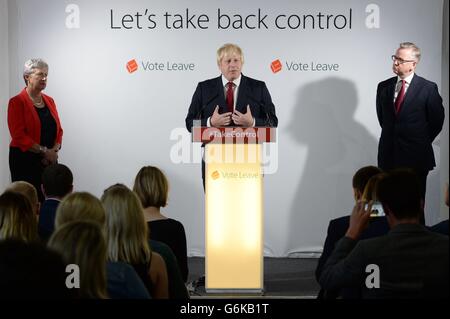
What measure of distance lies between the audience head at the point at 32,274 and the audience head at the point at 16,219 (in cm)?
135

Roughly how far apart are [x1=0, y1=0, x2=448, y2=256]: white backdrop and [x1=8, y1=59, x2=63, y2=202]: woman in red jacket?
72 cm

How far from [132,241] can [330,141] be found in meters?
4.63

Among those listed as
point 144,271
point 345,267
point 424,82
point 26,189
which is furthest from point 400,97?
point 144,271

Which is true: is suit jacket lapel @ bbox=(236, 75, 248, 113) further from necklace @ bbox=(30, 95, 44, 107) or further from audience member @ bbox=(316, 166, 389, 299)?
audience member @ bbox=(316, 166, 389, 299)

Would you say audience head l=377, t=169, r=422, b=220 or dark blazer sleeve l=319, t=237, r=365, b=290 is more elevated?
audience head l=377, t=169, r=422, b=220

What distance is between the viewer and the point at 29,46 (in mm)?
8047

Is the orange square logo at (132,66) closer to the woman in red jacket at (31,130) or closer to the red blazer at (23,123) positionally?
the woman in red jacket at (31,130)

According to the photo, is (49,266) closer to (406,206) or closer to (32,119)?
(406,206)

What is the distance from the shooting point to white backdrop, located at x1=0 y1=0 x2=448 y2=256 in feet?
25.9

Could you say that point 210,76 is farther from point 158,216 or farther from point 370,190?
point 370,190

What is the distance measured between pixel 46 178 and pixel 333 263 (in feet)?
6.89

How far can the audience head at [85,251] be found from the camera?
2729mm

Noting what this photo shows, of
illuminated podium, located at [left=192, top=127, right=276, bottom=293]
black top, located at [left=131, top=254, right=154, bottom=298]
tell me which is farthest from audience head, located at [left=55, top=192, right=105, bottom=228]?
illuminated podium, located at [left=192, top=127, right=276, bottom=293]

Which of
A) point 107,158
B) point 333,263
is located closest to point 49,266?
point 333,263
